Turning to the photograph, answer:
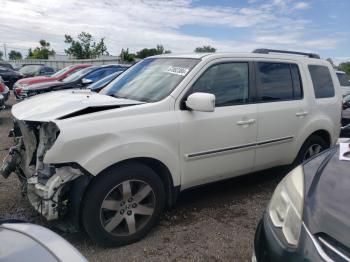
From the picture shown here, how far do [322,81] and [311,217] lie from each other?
365 cm

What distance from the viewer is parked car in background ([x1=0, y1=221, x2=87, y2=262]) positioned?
166cm

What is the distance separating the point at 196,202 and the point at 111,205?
4.83 ft

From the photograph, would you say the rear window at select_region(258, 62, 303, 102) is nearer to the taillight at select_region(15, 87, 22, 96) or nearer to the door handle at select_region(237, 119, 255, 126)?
the door handle at select_region(237, 119, 255, 126)

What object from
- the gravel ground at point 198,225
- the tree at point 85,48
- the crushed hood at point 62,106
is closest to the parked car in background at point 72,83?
the gravel ground at point 198,225

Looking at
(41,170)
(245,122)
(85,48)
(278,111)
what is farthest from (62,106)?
(85,48)

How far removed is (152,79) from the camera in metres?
3.94

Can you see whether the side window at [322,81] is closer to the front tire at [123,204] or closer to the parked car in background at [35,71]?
the front tire at [123,204]

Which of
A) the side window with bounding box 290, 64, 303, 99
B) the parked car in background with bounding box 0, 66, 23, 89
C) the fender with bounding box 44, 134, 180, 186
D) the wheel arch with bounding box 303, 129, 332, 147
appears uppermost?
the side window with bounding box 290, 64, 303, 99

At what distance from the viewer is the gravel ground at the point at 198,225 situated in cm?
322

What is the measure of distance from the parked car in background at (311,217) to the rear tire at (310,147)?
245cm

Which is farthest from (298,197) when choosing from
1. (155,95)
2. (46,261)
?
(155,95)

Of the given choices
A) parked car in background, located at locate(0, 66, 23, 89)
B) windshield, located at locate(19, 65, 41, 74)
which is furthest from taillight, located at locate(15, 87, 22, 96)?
windshield, located at locate(19, 65, 41, 74)

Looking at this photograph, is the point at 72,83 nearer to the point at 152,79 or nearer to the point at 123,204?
the point at 152,79

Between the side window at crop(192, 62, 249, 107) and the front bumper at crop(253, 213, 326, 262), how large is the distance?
178 cm
